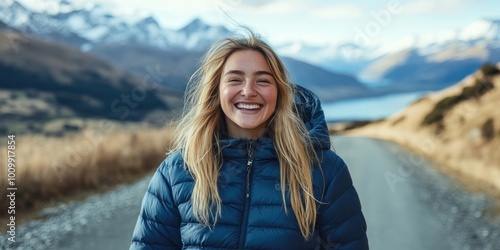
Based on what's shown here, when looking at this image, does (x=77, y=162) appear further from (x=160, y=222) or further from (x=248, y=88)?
(x=248, y=88)

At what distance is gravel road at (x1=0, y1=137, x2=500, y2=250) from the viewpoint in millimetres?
6082

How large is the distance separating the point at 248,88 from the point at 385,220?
546cm

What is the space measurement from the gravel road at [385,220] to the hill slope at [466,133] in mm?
1478

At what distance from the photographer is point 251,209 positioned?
223cm

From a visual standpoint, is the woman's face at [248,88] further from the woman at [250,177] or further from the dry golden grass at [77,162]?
the dry golden grass at [77,162]

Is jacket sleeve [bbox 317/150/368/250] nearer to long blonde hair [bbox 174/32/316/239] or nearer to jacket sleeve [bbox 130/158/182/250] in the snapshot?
long blonde hair [bbox 174/32/316/239]

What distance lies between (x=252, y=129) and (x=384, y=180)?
898 cm

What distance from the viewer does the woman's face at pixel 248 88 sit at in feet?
7.79

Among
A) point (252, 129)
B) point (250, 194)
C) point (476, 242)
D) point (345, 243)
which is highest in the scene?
point (252, 129)

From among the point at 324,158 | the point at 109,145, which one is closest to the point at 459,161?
the point at 109,145

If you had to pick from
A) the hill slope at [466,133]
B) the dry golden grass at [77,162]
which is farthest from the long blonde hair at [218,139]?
the hill slope at [466,133]

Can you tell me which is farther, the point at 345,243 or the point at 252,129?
the point at 252,129

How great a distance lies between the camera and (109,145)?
11430 mm

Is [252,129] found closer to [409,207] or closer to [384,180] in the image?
[409,207]
